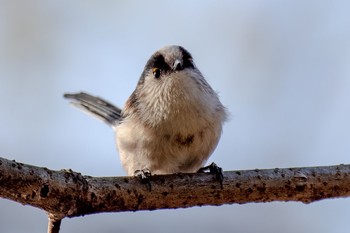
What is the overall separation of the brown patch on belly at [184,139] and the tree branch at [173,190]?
29 cm

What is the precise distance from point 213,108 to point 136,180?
68 cm

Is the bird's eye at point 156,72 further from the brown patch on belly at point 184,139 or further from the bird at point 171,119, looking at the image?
the brown patch on belly at point 184,139

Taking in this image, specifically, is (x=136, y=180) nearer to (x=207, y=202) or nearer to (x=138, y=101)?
(x=207, y=202)

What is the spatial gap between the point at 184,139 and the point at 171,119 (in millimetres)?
116

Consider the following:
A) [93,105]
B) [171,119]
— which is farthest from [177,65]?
[93,105]

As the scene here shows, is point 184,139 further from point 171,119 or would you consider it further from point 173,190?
point 173,190

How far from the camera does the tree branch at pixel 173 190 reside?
191 cm

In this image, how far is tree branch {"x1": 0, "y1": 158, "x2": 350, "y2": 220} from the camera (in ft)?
6.28

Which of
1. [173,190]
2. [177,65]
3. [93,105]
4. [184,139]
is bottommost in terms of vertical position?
[173,190]

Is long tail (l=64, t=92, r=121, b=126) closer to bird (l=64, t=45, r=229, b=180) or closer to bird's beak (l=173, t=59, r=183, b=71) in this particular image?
bird (l=64, t=45, r=229, b=180)

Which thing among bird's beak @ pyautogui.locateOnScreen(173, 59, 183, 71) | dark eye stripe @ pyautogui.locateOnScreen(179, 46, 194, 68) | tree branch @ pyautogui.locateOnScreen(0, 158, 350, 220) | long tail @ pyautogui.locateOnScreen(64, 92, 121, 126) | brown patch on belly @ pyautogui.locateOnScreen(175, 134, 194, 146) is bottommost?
tree branch @ pyautogui.locateOnScreen(0, 158, 350, 220)

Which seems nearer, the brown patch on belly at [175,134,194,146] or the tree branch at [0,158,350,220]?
the tree branch at [0,158,350,220]

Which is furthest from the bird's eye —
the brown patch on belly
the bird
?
the brown patch on belly

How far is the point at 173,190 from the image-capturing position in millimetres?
2273
